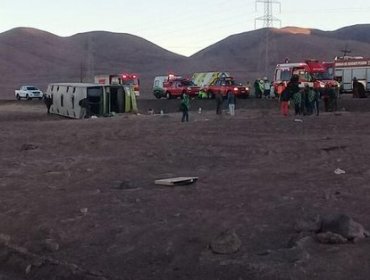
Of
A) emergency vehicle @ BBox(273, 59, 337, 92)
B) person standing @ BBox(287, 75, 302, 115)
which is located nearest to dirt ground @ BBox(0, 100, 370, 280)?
person standing @ BBox(287, 75, 302, 115)

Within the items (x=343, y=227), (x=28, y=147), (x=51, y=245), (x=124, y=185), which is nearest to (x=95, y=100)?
(x=28, y=147)

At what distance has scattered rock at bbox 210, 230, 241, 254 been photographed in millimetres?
8125

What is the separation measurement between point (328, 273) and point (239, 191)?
4.25 meters

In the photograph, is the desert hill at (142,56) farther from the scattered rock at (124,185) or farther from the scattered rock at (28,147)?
the scattered rock at (124,185)

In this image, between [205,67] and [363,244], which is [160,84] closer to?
[363,244]

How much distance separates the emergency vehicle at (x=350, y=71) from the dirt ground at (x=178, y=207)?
32529 millimetres

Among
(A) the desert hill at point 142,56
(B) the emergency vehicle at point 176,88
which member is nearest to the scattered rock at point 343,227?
(B) the emergency vehicle at point 176,88

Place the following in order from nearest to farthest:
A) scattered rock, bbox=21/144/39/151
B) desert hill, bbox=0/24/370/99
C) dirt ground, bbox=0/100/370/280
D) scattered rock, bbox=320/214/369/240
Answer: dirt ground, bbox=0/100/370/280 → scattered rock, bbox=320/214/369/240 → scattered rock, bbox=21/144/39/151 → desert hill, bbox=0/24/370/99

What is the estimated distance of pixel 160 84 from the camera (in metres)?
61.2

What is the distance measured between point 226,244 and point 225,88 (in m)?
44.3

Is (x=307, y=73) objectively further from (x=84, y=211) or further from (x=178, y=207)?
(x=84, y=211)

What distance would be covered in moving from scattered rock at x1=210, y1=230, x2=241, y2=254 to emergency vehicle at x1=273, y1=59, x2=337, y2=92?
1472 inches

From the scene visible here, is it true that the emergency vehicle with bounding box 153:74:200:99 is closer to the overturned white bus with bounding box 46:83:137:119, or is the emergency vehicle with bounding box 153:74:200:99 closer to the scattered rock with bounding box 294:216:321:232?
the overturned white bus with bounding box 46:83:137:119

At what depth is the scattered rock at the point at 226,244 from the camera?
320 inches
